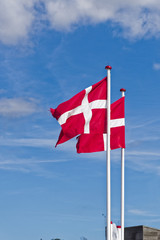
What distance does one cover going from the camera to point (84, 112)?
19.1 metres

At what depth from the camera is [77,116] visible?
62.4 feet

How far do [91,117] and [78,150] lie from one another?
4.92 feet

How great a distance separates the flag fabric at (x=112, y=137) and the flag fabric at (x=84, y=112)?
1.01 feet

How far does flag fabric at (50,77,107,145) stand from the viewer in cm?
1883

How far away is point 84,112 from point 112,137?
1629 millimetres

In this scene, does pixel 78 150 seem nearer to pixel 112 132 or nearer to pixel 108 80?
pixel 112 132

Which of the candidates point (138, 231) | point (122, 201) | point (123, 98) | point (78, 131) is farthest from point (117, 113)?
point (138, 231)

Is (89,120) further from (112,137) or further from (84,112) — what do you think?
(112,137)

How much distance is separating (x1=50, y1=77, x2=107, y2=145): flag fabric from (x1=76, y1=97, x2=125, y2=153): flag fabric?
31 cm

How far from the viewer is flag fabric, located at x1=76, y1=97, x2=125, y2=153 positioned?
61.8 feet

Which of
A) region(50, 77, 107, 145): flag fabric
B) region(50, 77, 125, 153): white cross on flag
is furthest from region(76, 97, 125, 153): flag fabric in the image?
region(50, 77, 107, 145): flag fabric

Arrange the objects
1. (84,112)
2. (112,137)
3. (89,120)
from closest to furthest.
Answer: (89,120)
(84,112)
(112,137)

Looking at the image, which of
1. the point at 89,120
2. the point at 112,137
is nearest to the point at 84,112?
the point at 89,120

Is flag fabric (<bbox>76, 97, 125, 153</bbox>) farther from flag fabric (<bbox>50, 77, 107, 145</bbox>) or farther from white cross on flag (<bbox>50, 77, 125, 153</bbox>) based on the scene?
flag fabric (<bbox>50, 77, 107, 145</bbox>)
